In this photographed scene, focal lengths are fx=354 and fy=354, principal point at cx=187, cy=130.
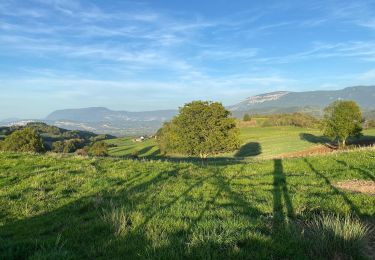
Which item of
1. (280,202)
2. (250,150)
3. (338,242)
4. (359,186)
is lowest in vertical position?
(250,150)

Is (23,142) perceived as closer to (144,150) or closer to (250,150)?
(250,150)

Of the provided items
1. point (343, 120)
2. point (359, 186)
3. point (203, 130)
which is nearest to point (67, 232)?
point (359, 186)

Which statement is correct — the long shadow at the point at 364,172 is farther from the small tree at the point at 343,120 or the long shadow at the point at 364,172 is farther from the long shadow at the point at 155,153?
the long shadow at the point at 155,153

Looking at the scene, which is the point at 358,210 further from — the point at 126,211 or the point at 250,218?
the point at 126,211

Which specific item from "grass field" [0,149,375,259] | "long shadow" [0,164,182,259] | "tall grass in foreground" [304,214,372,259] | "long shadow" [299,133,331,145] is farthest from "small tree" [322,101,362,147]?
"tall grass in foreground" [304,214,372,259]

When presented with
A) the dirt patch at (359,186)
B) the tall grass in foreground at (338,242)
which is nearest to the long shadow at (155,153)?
the dirt patch at (359,186)

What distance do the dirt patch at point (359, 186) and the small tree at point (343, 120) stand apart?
6487cm

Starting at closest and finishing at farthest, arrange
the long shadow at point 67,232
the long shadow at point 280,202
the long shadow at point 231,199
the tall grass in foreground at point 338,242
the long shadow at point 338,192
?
the tall grass in foreground at point 338,242, the long shadow at point 67,232, the long shadow at point 280,202, the long shadow at point 231,199, the long shadow at point 338,192

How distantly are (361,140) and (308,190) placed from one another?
83.8 metres

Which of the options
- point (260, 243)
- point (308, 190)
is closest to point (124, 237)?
point (260, 243)

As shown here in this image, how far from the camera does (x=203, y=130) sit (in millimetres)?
68188

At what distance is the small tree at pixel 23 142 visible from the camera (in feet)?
286

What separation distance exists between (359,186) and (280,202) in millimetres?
4650

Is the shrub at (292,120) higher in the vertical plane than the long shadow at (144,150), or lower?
higher
